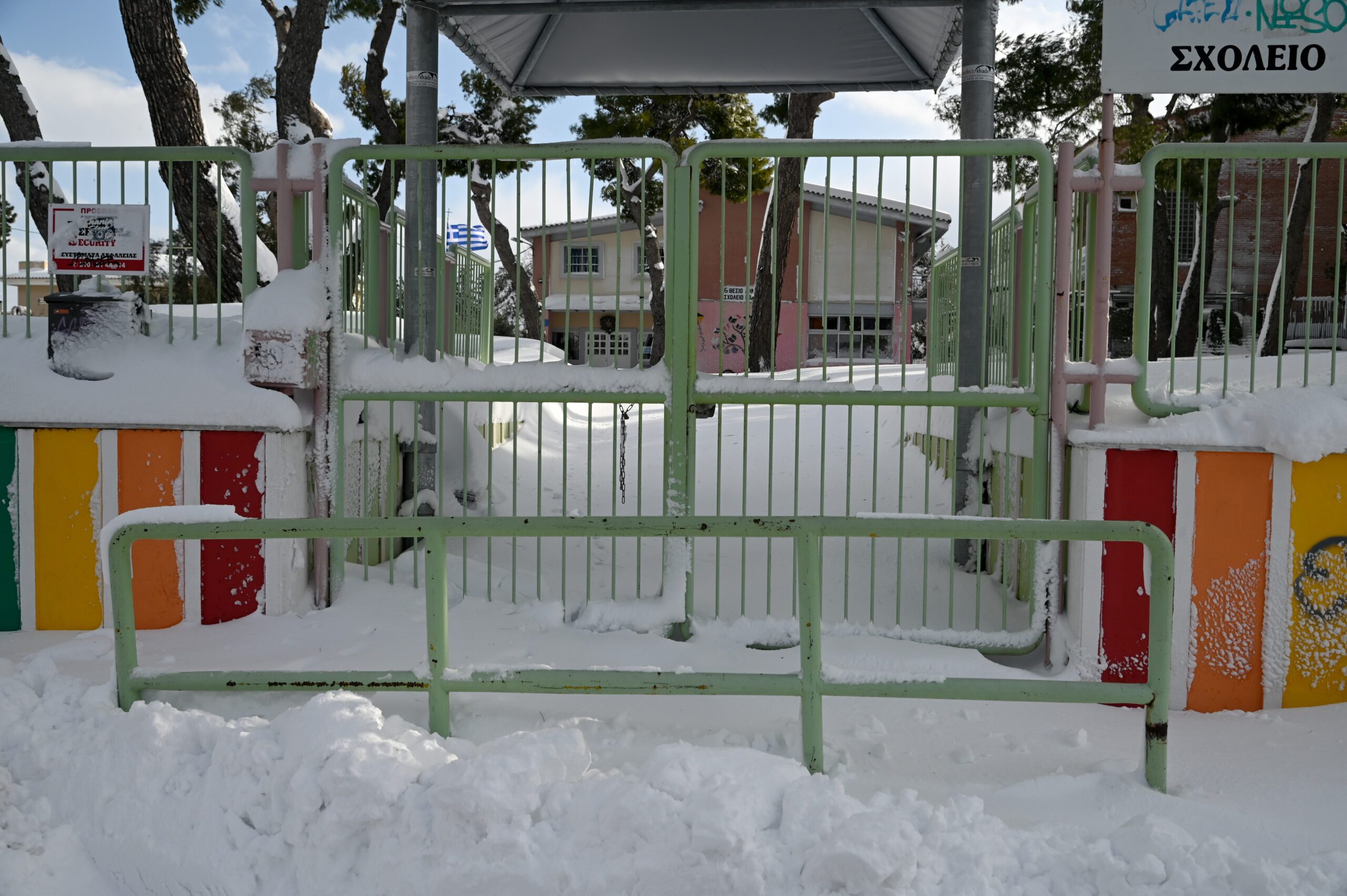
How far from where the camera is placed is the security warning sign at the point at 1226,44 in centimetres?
407

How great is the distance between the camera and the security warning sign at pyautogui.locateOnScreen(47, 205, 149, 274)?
442 cm

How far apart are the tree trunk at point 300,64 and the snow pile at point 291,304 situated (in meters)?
9.04

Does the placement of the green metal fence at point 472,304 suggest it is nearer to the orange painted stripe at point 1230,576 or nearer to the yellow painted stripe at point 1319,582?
the orange painted stripe at point 1230,576

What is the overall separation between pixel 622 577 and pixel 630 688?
1897 mm

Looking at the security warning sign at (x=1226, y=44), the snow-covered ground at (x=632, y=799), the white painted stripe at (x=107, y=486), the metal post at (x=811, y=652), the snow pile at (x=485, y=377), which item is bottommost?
the snow-covered ground at (x=632, y=799)

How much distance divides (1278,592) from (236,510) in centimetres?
445

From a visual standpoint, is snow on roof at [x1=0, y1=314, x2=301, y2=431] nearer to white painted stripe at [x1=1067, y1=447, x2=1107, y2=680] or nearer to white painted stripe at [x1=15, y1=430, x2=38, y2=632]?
white painted stripe at [x1=15, y1=430, x2=38, y2=632]

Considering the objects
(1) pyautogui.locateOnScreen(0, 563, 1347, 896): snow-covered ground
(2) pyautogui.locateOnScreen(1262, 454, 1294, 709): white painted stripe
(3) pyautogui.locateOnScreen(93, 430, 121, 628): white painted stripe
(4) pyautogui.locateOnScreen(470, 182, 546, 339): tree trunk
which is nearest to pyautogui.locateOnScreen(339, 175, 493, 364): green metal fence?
(3) pyautogui.locateOnScreen(93, 430, 121, 628): white painted stripe

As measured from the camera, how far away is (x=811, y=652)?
296 cm

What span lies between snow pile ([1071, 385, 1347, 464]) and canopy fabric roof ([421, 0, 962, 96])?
364 centimetres

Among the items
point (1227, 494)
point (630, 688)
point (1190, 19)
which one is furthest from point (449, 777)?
point (1190, 19)

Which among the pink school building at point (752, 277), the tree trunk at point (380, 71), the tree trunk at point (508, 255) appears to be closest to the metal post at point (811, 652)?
the tree trunk at point (380, 71)

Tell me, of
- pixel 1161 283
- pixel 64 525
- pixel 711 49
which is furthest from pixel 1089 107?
pixel 64 525

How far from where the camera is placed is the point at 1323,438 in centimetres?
366
